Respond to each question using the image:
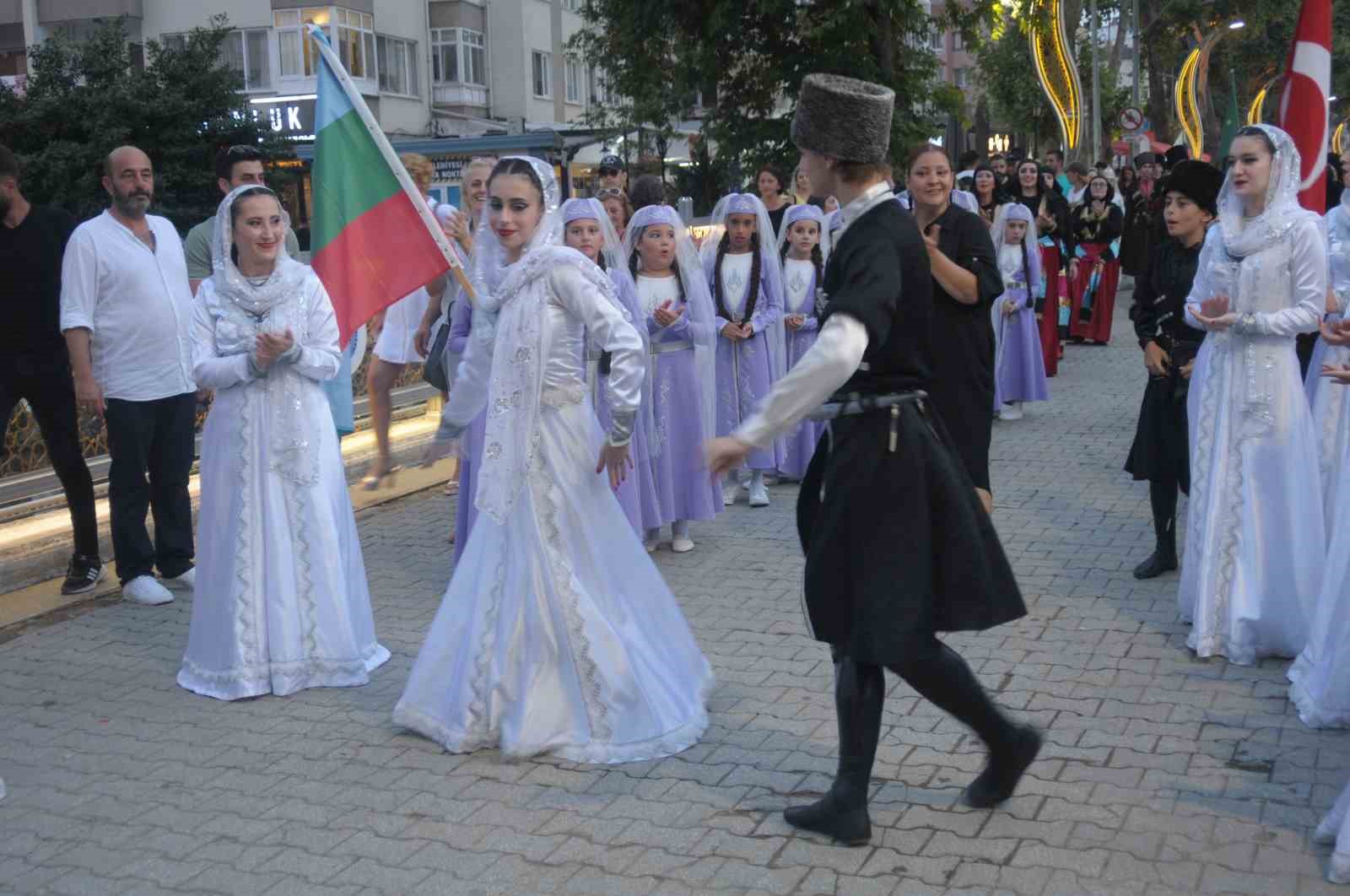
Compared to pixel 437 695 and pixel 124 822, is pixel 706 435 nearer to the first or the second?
pixel 437 695

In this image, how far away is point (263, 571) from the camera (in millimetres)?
5930

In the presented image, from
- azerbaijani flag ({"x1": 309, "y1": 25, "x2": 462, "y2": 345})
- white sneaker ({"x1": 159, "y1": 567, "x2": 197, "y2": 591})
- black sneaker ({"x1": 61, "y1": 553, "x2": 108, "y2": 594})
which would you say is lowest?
white sneaker ({"x1": 159, "y1": 567, "x2": 197, "y2": 591})

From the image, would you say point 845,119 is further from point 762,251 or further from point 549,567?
Result: point 762,251

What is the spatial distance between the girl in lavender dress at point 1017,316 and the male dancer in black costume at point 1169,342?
5.33 meters

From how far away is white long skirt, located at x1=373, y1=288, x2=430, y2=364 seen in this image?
29.4 ft

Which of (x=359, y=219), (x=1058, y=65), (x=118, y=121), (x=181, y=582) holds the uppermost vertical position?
(x=1058, y=65)

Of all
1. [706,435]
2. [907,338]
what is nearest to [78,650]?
[706,435]

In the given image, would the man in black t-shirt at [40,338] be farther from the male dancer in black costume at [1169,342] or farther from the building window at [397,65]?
the building window at [397,65]

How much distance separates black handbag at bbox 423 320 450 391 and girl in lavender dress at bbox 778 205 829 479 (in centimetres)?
287

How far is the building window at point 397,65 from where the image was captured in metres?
41.6

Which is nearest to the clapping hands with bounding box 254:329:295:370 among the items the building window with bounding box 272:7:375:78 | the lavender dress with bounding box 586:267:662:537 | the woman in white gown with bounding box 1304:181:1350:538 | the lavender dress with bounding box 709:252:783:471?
the lavender dress with bounding box 586:267:662:537

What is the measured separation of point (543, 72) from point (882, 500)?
45678 mm

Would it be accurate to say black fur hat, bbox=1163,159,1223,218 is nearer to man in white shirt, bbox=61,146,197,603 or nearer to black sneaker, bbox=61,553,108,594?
man in white shirt, bbox=61,146,197,603

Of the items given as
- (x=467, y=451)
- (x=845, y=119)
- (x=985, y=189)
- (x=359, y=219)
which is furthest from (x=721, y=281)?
(x=845, y=119)
